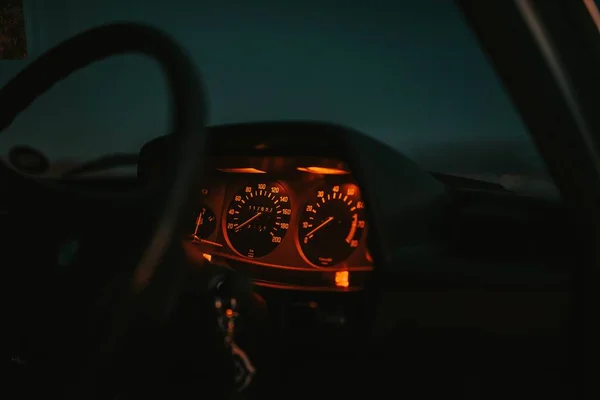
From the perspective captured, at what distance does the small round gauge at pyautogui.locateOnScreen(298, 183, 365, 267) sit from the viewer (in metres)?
2.88

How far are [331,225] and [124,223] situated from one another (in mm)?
1812

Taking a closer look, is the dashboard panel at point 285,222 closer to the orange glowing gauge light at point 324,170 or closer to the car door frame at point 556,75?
the orange glowing gauge light at point 324,170

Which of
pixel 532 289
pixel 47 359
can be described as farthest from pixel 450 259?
pixel 47 359

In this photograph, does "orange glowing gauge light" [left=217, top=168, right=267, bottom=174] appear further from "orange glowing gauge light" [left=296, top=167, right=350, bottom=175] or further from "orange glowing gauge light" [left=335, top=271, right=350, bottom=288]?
"orange glowing gauge light" [left=335, top=271, right=350, bottom=288]

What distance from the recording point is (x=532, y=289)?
6.58ft

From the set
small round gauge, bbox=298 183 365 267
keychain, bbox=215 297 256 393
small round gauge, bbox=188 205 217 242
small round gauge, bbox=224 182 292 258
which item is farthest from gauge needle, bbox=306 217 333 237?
keychain, bbox=215 297 256 393

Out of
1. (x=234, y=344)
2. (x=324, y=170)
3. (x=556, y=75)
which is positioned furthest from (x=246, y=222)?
(x=556, y=75)

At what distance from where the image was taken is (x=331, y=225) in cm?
296

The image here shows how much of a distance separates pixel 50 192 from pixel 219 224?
206cm

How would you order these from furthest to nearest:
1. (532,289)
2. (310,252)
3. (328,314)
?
(310,252) → (328,314) → (532,289)

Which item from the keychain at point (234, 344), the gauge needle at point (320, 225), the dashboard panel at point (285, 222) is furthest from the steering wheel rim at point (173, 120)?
the gauge needle at point (320, 225)

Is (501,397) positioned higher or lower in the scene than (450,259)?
lower

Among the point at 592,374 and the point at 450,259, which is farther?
the point at 450,259

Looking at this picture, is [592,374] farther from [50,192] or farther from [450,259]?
[50,192]
